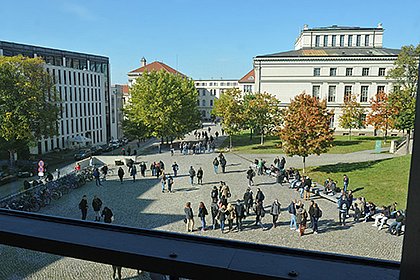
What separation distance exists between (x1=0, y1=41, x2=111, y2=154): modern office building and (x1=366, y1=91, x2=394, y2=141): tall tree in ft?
2.67

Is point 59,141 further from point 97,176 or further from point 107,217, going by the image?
point 97,176

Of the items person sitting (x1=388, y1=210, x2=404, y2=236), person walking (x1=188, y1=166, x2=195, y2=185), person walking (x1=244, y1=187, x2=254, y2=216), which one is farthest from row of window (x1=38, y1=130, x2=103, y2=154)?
person walking (x1=188, y1=166, x2=195, y2=185)

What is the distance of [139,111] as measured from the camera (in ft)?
34.6

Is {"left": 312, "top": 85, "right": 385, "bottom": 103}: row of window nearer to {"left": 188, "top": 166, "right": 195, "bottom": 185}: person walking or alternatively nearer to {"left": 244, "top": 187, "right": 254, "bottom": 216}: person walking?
{"left": 244, "top": 187, "right": 254, "bottom": 216}: person walking

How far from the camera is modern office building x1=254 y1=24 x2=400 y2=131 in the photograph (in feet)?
2.21

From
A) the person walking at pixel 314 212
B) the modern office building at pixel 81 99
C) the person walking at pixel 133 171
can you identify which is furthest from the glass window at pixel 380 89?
the person walking at pixel 133 171

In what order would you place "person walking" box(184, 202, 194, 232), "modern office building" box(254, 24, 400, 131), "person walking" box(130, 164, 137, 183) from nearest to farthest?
"modern office building" box(254, 24, 400, 131)
"person walking" box(184, 202, 194, 232)
"person walking" box(130, 164, 137, 183)

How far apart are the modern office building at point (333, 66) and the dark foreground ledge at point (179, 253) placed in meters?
0.35

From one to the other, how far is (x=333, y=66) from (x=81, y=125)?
113 cm

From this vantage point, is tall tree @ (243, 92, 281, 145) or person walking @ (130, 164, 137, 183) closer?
tall tree @ (243, 92, 281, 145)

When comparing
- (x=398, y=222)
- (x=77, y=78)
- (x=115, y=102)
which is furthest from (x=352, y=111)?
(x=115, y=102)

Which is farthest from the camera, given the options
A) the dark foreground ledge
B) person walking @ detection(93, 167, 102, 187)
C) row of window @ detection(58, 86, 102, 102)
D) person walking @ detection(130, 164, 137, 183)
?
person walking @ detection(130, 164, 137, 183)

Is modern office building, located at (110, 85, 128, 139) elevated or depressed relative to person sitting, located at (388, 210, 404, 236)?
elevated

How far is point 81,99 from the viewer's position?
5.14 feet
